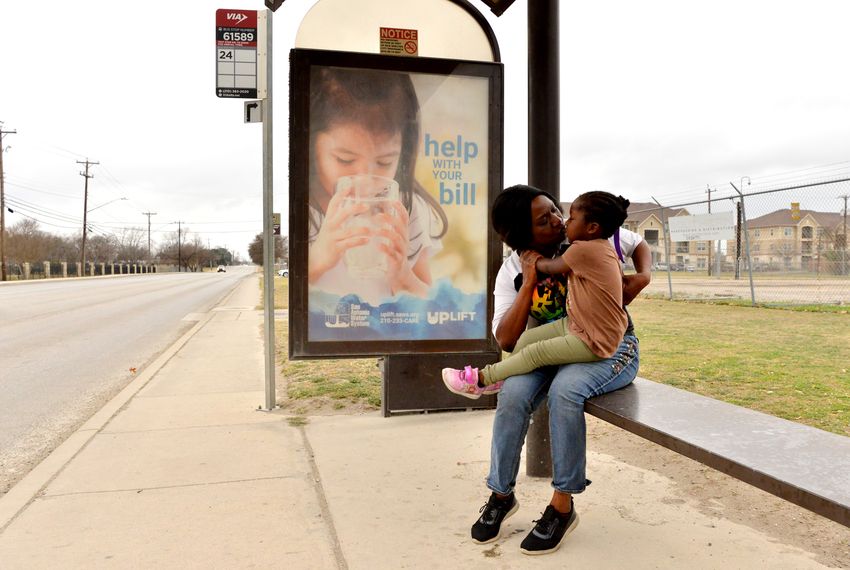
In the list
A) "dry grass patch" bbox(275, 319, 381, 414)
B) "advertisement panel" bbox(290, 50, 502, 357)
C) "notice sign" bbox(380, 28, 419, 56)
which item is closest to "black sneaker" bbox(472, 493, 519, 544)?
"advertisement panel" bbox(290, 50, 502, 357)

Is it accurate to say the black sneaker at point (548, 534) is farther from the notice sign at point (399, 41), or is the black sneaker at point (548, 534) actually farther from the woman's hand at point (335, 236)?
the notice sign at point (399, 41)

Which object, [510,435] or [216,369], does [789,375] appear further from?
[216,369]

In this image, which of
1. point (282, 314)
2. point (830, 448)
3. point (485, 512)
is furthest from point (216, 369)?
point (282, 314)

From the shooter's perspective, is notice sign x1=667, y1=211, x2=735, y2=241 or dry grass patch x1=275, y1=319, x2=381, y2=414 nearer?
dry grass patch x1=275, y1=319, x2=381, y2=414

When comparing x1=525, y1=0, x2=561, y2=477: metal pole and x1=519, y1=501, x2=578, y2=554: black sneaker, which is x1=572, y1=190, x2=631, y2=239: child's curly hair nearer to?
x1=525, y1=0, x2=561, y2=477: metal pole

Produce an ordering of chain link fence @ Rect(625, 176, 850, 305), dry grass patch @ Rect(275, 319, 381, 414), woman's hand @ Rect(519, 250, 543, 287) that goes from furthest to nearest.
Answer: chain link fence @ Rect(625, 176, 850, 305), dry grass patch @ Rect(275, 319, 381, 414), woman's hand @ Rect(519, 250, 543, 287)

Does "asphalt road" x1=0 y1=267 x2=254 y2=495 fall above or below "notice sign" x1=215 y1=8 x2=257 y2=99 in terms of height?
below

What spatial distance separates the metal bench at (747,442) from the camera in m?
1.77

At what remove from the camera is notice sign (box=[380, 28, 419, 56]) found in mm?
4633

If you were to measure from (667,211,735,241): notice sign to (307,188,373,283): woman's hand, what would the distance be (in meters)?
11.3

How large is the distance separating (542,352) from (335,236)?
88.3 inches

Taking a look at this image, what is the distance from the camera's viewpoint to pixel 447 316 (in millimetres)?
4754

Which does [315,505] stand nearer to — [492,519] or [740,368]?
[492,519]

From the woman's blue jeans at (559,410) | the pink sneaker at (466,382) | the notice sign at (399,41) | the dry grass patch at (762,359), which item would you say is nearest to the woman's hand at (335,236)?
the notice sign at (399,41)
